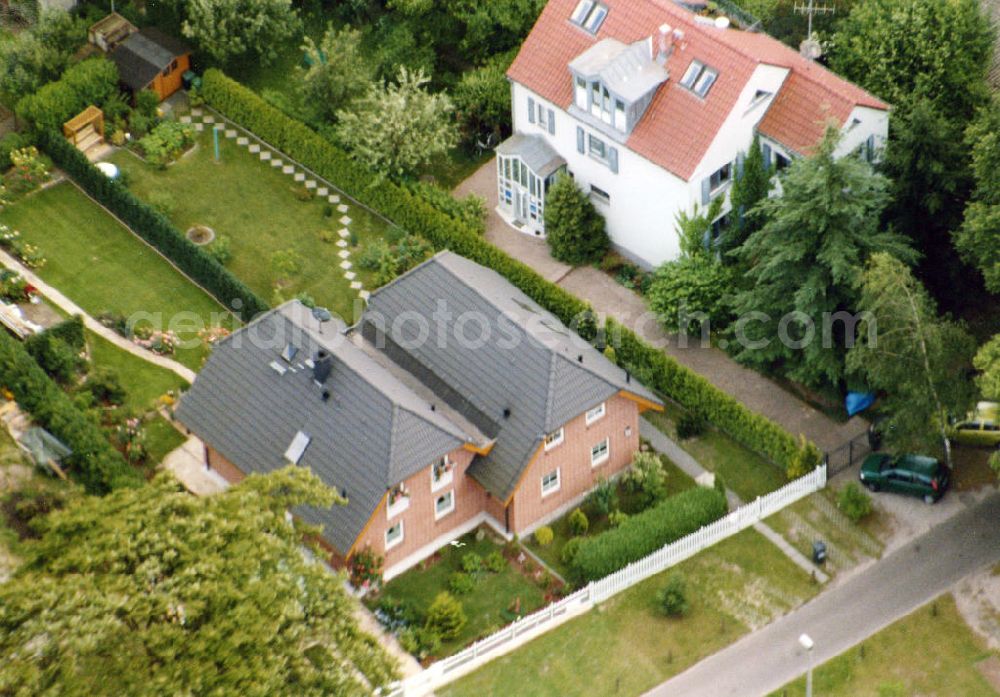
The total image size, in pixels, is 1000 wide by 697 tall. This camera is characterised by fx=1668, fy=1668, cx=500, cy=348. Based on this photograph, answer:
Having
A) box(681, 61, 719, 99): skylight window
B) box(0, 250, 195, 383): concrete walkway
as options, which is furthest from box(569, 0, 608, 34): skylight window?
box(0, 250, 195, 383): concrete walkway

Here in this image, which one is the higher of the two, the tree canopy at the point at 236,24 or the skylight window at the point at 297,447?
the tree canopy at the point at 236,24

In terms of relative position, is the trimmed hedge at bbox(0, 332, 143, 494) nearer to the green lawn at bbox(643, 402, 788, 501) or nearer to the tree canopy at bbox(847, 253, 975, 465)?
the green lawn at bbox(643, 402, 788, 501)

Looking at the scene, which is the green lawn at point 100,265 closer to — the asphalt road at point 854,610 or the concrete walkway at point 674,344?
the concrete walkway at point 674,344

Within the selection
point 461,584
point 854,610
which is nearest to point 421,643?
point 461,584

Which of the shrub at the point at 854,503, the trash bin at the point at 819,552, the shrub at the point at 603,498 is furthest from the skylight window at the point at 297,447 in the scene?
the shrub at the point at 854,503

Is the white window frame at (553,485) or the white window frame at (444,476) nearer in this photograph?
the white window frame at (444,476)

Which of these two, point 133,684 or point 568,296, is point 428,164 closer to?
point 568,296

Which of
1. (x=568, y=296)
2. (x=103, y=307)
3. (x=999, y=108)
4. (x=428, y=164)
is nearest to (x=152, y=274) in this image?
(x=103, y=307)

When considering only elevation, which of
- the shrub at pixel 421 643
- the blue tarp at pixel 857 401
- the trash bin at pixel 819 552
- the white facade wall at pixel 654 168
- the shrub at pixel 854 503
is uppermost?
the white facade wall at pixel 654 168
